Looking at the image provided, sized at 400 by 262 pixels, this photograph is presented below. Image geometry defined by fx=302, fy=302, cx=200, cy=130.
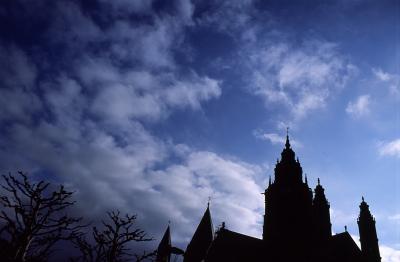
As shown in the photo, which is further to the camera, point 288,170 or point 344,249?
point 288,170

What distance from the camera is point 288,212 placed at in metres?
37.9

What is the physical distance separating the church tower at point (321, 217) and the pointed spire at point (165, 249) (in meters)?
18.7

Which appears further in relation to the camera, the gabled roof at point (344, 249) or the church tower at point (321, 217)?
the church tower at point (321, 217)

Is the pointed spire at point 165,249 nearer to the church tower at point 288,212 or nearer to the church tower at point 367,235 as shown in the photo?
the church tower at point 288,212

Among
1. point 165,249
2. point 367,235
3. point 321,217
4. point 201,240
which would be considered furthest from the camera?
point 321,217

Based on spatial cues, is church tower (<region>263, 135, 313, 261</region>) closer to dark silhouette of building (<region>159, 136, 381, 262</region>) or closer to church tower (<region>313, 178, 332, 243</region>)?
dark silhouette of building (<region>159, 136, 381, 262</region>)

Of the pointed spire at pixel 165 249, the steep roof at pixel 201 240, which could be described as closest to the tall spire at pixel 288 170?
the steep roof at pixel 201 240

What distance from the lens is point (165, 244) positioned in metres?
38.9

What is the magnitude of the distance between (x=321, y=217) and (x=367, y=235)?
29.1 ft

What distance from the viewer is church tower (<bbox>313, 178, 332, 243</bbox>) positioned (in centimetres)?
3892

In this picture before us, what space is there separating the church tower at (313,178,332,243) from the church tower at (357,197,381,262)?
4.86 meters

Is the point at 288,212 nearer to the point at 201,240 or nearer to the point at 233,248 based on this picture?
the point at 233,248

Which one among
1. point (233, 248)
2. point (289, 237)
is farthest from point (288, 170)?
point (233, 248)

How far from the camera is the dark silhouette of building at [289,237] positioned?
110 ft
